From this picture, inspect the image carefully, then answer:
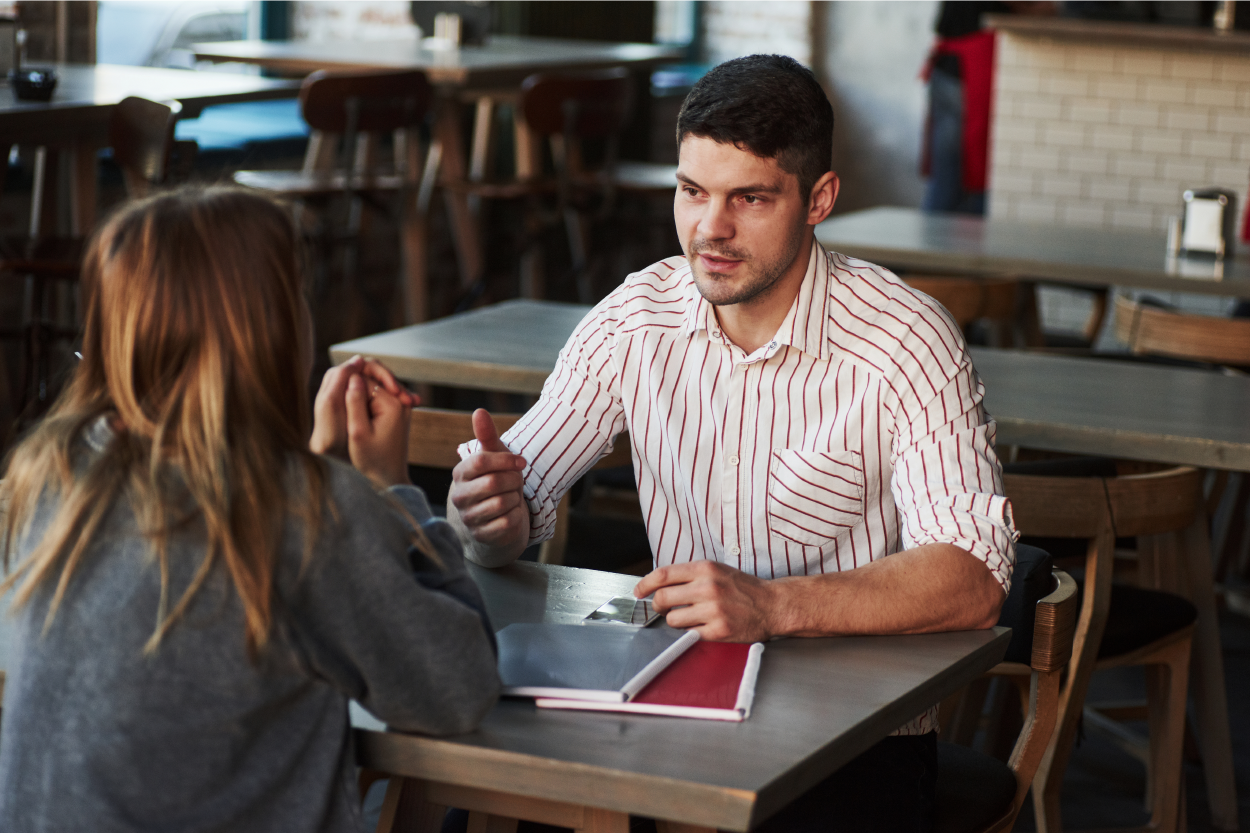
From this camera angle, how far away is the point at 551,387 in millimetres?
1835

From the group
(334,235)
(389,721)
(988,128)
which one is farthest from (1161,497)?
(988,128)

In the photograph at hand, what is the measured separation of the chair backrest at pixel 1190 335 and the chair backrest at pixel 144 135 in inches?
87.7

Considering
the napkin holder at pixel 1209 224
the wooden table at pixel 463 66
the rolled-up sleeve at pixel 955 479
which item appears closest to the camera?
the rolled-up sleeve at pixel 955 479

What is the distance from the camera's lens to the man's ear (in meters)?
1.68

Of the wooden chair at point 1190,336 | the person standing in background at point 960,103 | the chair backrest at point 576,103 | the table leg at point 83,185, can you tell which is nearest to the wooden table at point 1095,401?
the wooden chair at point 1190,336

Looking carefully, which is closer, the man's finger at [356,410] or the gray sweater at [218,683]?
the gray sweater at [218,683]

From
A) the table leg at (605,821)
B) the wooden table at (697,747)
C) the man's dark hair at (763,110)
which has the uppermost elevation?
the man's dark hair at (763,110)

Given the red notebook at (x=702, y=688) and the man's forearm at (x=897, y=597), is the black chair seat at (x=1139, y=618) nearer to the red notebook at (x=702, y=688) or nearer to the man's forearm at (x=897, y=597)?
the man's forearm at (x=897, y=597)

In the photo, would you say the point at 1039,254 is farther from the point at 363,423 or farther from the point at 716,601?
the point at 363,423

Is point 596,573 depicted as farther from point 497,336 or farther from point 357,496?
point 497,336

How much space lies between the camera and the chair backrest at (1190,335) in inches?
123

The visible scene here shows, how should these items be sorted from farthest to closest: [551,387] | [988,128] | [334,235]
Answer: [988,128] < [334,235] < [551,387]

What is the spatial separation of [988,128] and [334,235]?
10.9ft

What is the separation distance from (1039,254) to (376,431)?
2.92 m
